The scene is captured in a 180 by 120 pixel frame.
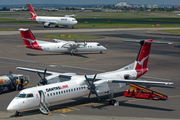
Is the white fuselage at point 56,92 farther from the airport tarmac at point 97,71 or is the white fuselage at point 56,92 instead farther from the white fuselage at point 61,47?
the white fuselage at point 61,47

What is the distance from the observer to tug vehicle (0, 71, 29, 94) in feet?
110

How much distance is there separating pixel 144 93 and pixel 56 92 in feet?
37.8

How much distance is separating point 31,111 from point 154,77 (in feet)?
75.7

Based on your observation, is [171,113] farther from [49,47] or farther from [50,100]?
[49,47]

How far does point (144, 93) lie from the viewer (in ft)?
107

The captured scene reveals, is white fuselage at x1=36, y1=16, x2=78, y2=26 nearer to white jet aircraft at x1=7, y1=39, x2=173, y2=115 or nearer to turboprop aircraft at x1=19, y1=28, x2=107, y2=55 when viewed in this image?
turboprop aircraft at x1=19, y1=28, x2=107, y2=55

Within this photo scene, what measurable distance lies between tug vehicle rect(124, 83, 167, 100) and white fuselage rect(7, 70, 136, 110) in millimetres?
2315

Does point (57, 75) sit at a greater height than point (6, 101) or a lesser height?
greater

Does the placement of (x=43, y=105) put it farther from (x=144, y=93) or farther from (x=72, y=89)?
(x=144, y=93)

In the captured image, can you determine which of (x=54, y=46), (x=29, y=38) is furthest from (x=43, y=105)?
(x=54, y=46)

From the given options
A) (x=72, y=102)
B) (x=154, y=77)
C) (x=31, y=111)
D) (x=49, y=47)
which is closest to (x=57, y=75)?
(x=72, y=102)

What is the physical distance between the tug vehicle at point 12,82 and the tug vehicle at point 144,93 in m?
13.7

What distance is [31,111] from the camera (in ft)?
89.5

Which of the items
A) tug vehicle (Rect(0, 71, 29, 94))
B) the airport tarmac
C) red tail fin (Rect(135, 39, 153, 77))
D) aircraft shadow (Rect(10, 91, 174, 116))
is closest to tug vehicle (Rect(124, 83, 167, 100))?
the airport tarmac
